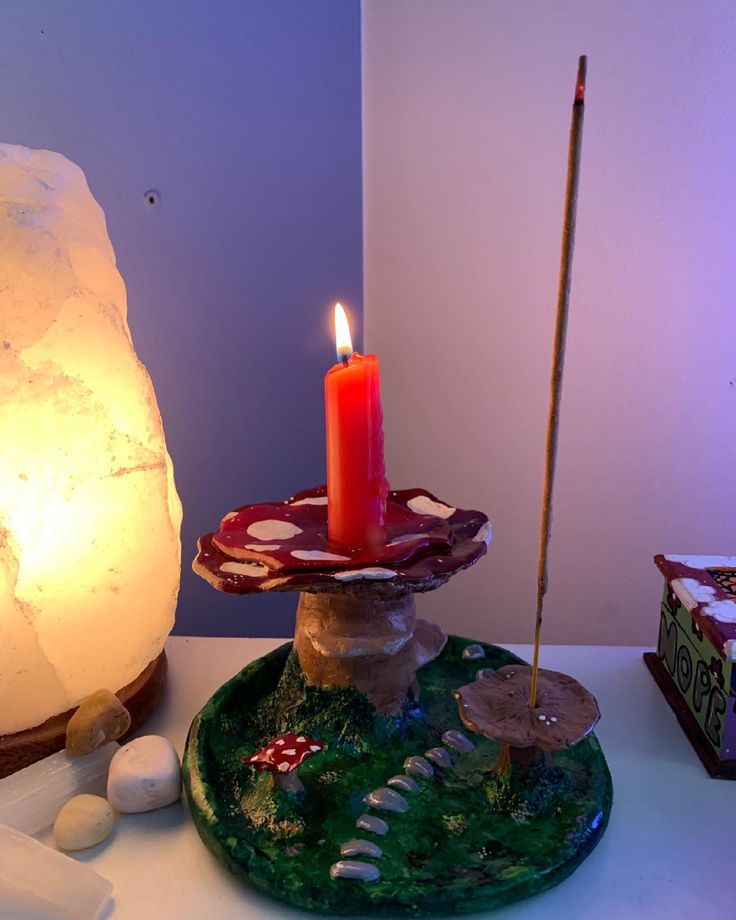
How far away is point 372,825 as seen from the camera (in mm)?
461

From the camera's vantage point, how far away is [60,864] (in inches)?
17.6

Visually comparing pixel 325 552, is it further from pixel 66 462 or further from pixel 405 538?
pixel 66 462

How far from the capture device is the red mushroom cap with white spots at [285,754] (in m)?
0.46

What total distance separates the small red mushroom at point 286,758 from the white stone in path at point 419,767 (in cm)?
6

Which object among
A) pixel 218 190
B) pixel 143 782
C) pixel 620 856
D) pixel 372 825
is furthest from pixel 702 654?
pixel 218 190

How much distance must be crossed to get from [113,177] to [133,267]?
0.27 ft

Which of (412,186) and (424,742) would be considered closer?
(424,742)

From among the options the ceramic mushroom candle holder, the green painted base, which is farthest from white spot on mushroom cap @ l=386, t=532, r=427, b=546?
the green painted base

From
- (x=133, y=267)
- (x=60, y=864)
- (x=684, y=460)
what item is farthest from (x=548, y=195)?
(x=60, y=864)

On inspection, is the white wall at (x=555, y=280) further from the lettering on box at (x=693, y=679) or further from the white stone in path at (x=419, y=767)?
the white stone in path at (x=419, y=767)

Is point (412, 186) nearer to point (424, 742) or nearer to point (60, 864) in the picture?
point (424, 742)

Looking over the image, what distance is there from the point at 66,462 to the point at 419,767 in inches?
11.5

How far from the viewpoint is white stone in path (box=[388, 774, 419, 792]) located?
19.3 inches

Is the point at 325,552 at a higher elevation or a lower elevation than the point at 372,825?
higher
